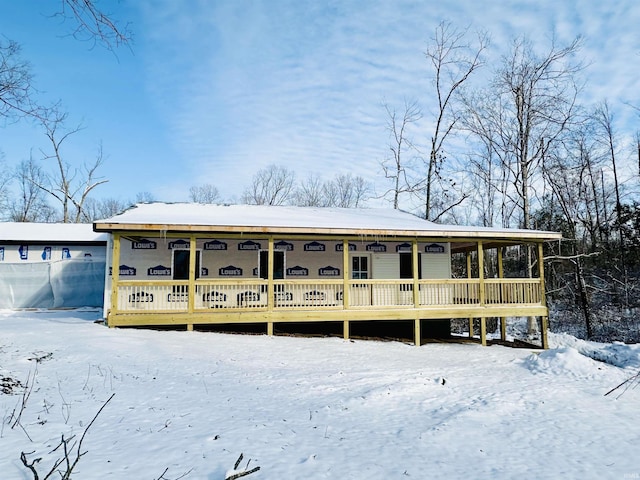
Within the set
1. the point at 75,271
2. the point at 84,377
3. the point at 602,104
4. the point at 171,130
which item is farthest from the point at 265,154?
the point at 84,377

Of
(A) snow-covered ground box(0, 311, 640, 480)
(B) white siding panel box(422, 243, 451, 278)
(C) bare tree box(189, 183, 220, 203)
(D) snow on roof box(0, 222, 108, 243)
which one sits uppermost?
(C) bare tree box(189, 183, 220, 203)

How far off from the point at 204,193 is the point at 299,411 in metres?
47.5

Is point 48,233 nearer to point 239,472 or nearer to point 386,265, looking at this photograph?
point 386,265

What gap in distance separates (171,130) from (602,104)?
28.4 metres

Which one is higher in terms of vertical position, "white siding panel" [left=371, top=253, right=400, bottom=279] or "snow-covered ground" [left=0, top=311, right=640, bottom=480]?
"white siding panel" [left=371, top=253, right=400, bottom=279]

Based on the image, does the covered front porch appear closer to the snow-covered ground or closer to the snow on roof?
the snow-covered ground

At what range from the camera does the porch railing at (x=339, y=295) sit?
39.5 feet

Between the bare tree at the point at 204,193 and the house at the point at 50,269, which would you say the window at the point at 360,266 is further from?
the bare tree at the point at 204,193

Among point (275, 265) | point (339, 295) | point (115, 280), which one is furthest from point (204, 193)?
point (339, 295)

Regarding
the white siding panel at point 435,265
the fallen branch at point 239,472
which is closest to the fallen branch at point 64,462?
the fallen branch at point 239,472

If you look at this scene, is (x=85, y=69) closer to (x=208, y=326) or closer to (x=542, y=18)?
(x=208, y=326)

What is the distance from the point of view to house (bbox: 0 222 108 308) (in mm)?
16812

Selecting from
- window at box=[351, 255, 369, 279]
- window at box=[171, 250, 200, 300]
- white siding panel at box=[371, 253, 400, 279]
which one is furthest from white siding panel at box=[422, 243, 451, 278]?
window at box=[171, 250, 200, 300]

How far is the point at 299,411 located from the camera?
6.00 m
